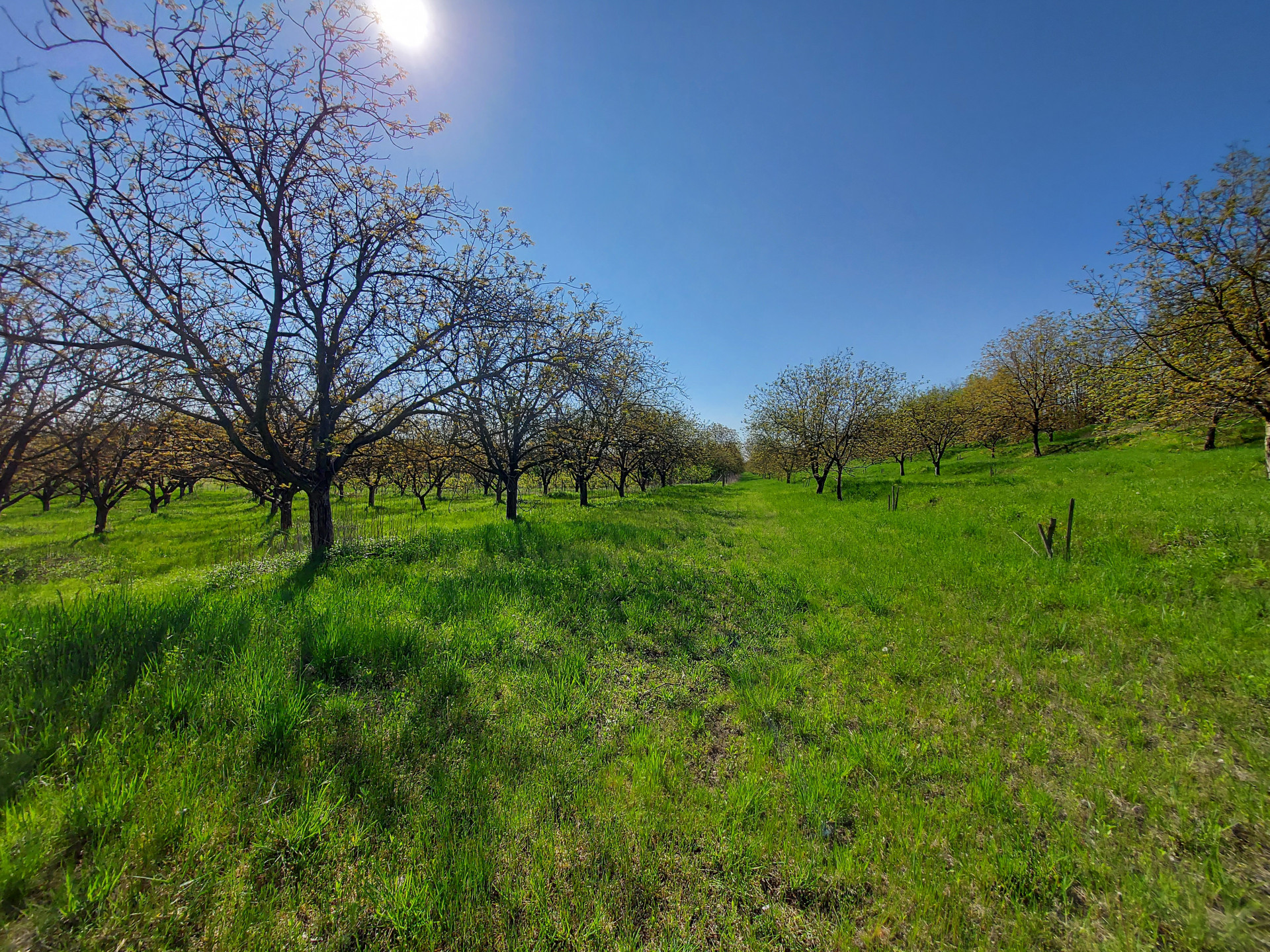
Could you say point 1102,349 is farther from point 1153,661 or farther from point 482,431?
point 482,431

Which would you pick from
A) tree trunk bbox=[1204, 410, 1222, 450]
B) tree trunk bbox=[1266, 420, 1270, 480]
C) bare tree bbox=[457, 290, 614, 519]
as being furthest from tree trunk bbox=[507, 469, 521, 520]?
tree trunk bbox=[1204, 410, 1222, 450]

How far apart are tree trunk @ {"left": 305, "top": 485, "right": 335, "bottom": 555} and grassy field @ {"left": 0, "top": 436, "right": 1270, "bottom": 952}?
2.45 metres

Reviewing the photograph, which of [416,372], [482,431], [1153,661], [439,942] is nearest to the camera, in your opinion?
[439,942]

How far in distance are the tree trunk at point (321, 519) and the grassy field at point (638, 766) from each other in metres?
2.45

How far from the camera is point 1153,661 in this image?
4.47 metres

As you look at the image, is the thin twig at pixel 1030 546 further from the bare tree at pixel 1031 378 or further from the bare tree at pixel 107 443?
the bare tree at pixel 1031 378

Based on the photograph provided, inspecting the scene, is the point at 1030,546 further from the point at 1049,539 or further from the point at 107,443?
the point at 107,443

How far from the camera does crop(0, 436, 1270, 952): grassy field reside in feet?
6.50

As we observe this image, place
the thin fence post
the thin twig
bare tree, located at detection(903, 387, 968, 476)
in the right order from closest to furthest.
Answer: the thin fence post < the thin twig < bare tree, located at detection(903, 387, 968, 476)

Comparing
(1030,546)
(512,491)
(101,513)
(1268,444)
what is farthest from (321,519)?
(1268,444)

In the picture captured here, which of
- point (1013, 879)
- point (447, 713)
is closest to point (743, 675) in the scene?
point (1013, 879)

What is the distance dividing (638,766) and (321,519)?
→ 9.55 meters

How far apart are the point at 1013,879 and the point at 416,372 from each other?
1022 centimetres

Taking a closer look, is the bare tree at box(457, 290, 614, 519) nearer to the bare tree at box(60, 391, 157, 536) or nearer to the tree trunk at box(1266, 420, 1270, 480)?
the bare tree at box(60, 391, 157, 536)
